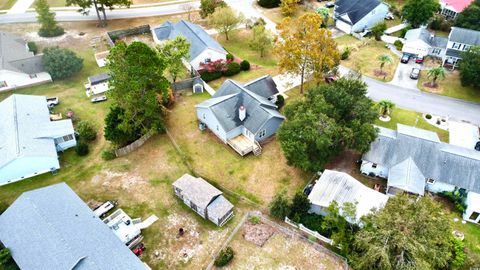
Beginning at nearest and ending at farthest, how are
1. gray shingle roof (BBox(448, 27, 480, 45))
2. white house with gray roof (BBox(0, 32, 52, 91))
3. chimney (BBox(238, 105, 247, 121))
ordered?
1. chimney (BBox(238, 105, 247, 121))
2. white house with gray roof (BBox(0, 32, 52, 91))
3. gray shingle roof (BBox(448, 27, 480, 45))

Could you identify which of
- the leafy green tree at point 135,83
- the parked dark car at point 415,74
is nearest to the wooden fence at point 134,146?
the leafy green tree at point 135,83

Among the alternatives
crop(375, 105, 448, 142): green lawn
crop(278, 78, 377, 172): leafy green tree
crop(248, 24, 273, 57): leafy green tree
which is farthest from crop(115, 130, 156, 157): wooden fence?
crop(375, 105, 448, 142): green lawn

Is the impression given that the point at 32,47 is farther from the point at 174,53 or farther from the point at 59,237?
the point at 59,237

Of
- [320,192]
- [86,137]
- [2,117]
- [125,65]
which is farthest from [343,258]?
[2,117]

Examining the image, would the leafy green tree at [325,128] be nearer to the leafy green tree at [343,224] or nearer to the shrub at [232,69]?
the leafy green tree at [343,224]

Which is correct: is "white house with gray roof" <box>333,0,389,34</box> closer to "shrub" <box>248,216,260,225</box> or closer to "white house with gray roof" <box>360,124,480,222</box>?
"white house with gray roof" <box>360,124,480,222</box>

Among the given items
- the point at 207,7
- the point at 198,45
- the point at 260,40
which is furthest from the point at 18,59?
the point at 260,40

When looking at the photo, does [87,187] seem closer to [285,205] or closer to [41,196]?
[41,196]
